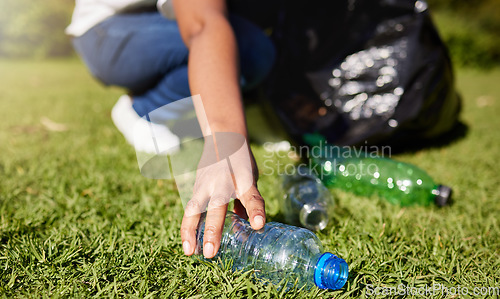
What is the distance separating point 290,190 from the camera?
1.50m

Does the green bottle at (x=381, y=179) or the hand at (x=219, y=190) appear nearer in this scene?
the hand at (x=219, y=190)

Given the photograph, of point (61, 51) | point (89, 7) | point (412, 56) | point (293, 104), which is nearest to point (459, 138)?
point (412, 56)

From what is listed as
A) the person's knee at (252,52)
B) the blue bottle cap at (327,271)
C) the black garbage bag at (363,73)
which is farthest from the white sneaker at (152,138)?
the blue bottle cap at (327,271)

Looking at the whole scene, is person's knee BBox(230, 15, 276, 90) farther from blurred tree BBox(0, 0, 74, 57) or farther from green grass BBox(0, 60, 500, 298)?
blurred tree BBox(0, 0, 74, 57)

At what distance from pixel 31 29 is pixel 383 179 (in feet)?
41.5

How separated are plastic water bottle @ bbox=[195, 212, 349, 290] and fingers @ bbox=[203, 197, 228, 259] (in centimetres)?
7

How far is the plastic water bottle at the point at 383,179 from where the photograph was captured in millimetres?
1543

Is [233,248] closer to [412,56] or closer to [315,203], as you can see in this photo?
[315,203]

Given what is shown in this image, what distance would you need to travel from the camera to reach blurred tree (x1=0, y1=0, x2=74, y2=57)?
11008mm

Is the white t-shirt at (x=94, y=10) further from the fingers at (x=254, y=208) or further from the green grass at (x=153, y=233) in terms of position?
the fingers at (x=254, y=208)

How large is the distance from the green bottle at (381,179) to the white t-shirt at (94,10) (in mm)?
1314

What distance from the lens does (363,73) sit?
6.64ft

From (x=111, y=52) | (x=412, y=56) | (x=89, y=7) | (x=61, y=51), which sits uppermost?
(x=89, y=7)

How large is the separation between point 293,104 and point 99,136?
132 cm
